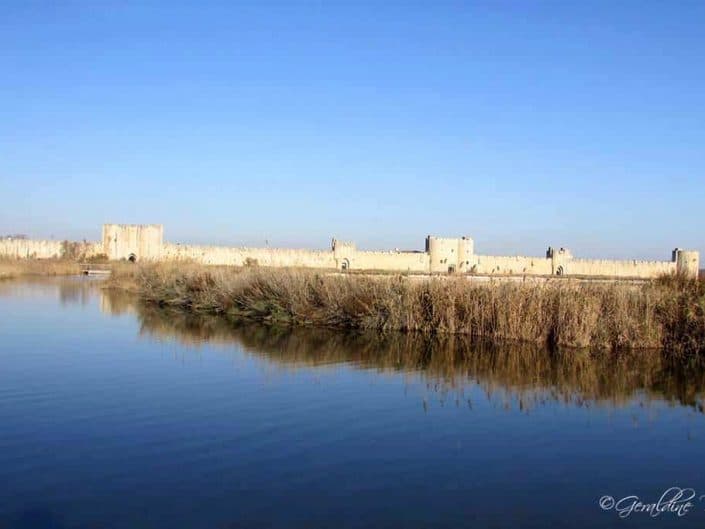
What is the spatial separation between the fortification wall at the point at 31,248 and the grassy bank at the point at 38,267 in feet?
14.9

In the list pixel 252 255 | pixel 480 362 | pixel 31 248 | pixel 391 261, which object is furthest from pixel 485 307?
pixel 31 248

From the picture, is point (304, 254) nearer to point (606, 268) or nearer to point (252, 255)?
point (252, 255)

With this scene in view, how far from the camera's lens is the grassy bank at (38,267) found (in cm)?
→ 3616

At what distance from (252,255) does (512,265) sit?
1717 cm

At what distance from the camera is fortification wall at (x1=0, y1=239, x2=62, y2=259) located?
4600 centimetres

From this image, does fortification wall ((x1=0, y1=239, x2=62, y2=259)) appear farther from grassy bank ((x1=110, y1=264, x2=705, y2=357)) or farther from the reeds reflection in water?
the reeds reflection in water

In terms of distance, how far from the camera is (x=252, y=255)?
44.2 m

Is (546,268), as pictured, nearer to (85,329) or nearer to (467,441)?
(85,329)

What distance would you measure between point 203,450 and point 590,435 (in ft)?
13.2

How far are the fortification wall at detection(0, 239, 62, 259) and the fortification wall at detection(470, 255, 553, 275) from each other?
84.7 feet

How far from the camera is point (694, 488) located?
629 cm

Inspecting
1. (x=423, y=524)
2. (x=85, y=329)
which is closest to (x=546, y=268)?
(x=85, y=329)

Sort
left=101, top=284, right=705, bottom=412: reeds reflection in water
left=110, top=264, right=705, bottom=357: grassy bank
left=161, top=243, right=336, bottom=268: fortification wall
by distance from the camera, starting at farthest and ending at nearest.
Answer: left=161, top=243, right=336, bottom=268: fortification wall, left=110, top=264, right=705, bottom=357: grassy bank, left=101, top=284, right=705, bottom=412: reeds reflection in water

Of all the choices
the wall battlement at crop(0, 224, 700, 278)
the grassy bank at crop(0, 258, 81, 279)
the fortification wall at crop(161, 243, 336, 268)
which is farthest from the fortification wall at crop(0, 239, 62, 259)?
the fortification wall at crop(161, 243, 336, 268)
